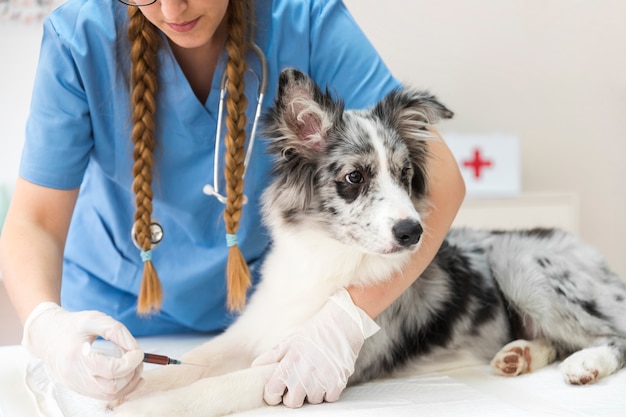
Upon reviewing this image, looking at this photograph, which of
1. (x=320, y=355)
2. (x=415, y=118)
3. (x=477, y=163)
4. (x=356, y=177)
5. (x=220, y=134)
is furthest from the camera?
(x=477, y=163)

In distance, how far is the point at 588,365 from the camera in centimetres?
167

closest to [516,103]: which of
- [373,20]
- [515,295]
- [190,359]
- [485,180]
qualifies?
[485,180]

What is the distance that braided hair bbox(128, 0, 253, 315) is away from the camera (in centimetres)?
170

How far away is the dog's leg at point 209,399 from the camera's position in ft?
4.45

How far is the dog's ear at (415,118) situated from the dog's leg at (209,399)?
0.59 metres

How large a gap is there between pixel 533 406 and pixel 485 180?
2198mm

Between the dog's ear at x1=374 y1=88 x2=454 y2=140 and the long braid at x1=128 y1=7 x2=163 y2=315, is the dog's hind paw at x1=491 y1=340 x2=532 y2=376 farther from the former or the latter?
the long braid at x1=128 y1=7 x2=163 y2=315

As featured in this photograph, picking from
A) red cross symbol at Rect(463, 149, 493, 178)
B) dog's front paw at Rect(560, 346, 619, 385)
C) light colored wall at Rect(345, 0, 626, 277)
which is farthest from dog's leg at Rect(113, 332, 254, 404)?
light colored wall at Rect(345, 0, 626, 277)

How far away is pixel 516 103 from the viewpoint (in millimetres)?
3920

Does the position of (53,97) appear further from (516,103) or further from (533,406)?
(516,103)

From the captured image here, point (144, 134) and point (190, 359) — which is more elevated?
point (144, 134)

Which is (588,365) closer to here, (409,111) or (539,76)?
(409,111)

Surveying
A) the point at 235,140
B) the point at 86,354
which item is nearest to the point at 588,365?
the point at 235,140

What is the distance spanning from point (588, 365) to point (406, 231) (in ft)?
1.94
